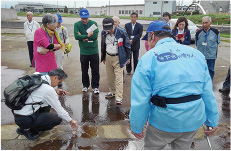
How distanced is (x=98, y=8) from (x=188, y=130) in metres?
67.9

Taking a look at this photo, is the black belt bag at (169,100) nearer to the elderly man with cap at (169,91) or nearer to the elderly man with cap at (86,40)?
the elderly man with cap at (169,91)

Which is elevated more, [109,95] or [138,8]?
[138,8]

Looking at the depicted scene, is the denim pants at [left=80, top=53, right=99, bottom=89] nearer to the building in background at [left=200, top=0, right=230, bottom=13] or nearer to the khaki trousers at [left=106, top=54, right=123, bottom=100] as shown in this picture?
the khaki trousers at [left=106, top=54, right=123, bottom=100]

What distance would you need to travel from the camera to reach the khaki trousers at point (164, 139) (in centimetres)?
182

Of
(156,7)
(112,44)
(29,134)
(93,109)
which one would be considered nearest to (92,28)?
(112,44)

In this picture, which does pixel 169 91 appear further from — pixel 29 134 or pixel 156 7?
pixel 156 7

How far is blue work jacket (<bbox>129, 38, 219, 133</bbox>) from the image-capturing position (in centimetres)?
163

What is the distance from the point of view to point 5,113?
3848 mm

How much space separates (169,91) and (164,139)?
512 millimetres

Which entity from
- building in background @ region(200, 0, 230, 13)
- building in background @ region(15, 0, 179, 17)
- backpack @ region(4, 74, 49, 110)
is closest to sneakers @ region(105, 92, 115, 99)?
backpack @ region(4, 74, 49, 110)

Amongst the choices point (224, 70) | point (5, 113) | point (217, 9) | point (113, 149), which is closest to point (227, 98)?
point (224, 70)

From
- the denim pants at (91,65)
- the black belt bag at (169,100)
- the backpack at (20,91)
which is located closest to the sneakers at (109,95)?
the denim pants at (91,65)

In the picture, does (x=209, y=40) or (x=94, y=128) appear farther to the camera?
(x=209, y=40)

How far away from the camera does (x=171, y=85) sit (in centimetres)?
162
